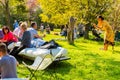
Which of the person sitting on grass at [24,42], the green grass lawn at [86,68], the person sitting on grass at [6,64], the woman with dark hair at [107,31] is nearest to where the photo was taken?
the person sitting on grass at [6,64]

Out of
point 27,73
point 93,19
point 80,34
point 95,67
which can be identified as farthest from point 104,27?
point 80,34

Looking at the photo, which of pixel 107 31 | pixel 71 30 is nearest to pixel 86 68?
pixel 107 31

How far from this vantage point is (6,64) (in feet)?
30.0

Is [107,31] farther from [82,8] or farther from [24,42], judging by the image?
[82,8]

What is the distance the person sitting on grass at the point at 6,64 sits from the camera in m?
9.04

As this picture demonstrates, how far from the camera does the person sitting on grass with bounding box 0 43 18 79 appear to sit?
9.04 metres

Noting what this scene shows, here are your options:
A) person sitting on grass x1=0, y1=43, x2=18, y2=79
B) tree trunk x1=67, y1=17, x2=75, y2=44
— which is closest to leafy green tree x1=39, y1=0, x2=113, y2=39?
tree trunk x1=67, y1=17, x2=75, y2=44

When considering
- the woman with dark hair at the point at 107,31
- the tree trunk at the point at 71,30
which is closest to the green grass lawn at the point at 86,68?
the woman with dark hair at the point at 107,31

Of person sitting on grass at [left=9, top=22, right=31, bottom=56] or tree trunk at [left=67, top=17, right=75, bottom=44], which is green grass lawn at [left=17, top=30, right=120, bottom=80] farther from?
tree trunk at [left=67, top=17, right=75, bottom=44]

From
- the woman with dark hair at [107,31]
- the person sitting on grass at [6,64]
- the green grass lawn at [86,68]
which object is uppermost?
the person sitting on grass at [6,64]

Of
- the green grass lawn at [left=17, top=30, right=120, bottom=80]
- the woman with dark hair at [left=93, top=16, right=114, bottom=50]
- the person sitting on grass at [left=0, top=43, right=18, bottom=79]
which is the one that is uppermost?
the person sitting on grass at [left=0, top=43, right=18, bottom=79]

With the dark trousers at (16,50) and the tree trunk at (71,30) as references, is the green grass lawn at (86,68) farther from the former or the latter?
the tree trunk at (71,30)

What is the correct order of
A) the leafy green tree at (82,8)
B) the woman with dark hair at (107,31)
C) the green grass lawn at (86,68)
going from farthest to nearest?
the leafy green tree at (82,8) → the woman with dark hair at (107,31) → the green grass lawn at (86,68)

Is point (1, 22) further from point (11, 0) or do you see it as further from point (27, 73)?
point (27, 73)
